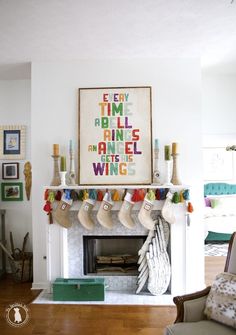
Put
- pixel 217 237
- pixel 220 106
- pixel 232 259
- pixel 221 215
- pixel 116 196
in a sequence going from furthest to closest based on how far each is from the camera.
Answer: pixel 221 215 → pixel 217 237 → pixel 220 106 → pixel 116 196 → pixel 232 259

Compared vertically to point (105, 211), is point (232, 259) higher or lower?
lower

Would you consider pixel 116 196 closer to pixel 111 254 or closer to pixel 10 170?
pixel 111 254

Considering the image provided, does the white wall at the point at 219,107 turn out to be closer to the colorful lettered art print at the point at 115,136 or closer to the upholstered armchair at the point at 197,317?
the colorful lettered art print at the point at 115,136

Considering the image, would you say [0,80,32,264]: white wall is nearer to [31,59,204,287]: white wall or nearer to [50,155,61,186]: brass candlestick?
[31,59,204,287]: white wall

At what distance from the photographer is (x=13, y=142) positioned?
3715 millimetres

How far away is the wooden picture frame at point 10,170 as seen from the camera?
12.3 feet

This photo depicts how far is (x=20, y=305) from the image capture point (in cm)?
280

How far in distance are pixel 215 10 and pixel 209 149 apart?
4493 mm

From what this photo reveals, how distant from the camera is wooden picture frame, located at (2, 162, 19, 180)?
12.3 feet

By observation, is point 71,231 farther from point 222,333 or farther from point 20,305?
point 222,333

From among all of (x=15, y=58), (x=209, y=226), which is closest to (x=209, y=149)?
(x=209, y=226)

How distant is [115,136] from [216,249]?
9.77 ft

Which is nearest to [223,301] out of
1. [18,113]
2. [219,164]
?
[18,113]

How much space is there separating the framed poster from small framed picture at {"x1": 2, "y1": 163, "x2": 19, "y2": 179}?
4288 mm
